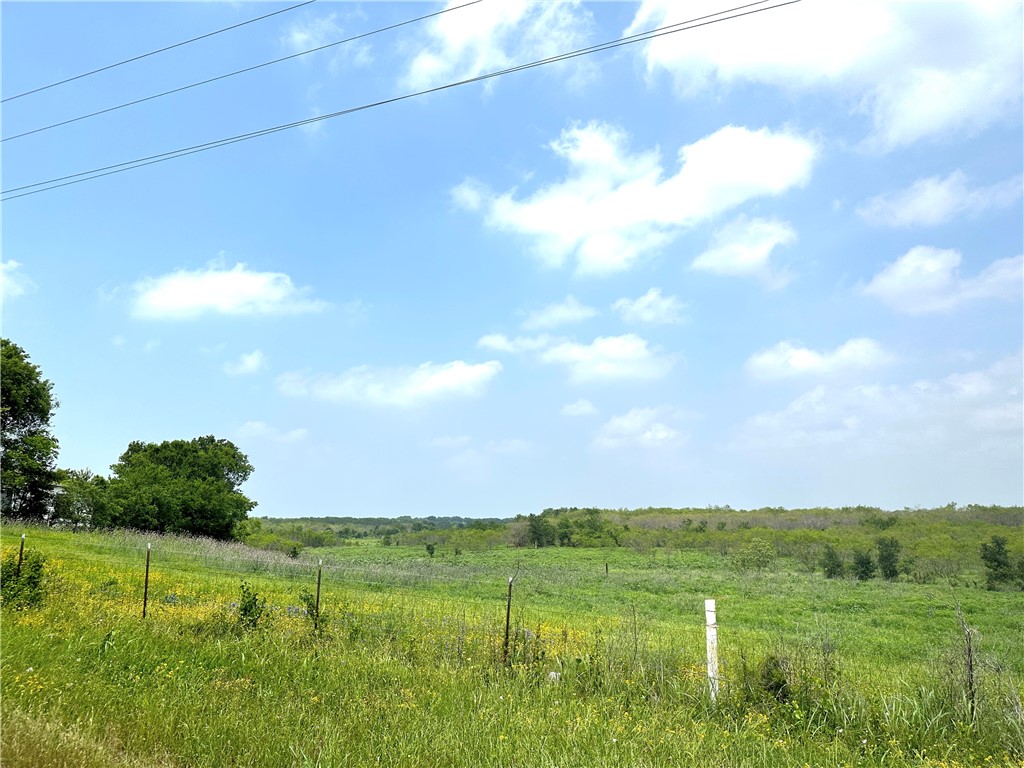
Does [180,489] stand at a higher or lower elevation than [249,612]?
higher

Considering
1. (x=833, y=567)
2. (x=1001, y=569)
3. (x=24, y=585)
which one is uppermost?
(x=24, y=585)

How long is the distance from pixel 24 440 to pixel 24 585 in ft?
114

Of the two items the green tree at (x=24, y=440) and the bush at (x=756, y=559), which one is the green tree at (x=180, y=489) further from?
the bush at (x=756, y=559)

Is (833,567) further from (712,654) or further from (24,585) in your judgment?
(24,585)

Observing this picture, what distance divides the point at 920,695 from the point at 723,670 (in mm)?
2103

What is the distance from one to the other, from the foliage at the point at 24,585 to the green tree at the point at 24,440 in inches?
1261

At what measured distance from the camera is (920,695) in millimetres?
7188

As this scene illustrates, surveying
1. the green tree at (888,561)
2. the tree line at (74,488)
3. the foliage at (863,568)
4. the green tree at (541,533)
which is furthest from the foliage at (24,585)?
the green tree at (541,533)

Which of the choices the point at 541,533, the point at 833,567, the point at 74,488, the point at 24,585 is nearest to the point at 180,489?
the point at 74,488

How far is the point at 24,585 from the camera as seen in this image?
1109 centimetres

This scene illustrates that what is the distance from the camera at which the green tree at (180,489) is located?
40.8 metres

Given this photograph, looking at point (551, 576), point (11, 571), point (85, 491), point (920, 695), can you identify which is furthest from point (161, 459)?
point (920, 695)

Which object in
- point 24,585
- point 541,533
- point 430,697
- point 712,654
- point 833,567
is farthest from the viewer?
point 541,533

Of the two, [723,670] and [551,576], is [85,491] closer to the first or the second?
[551,576]
